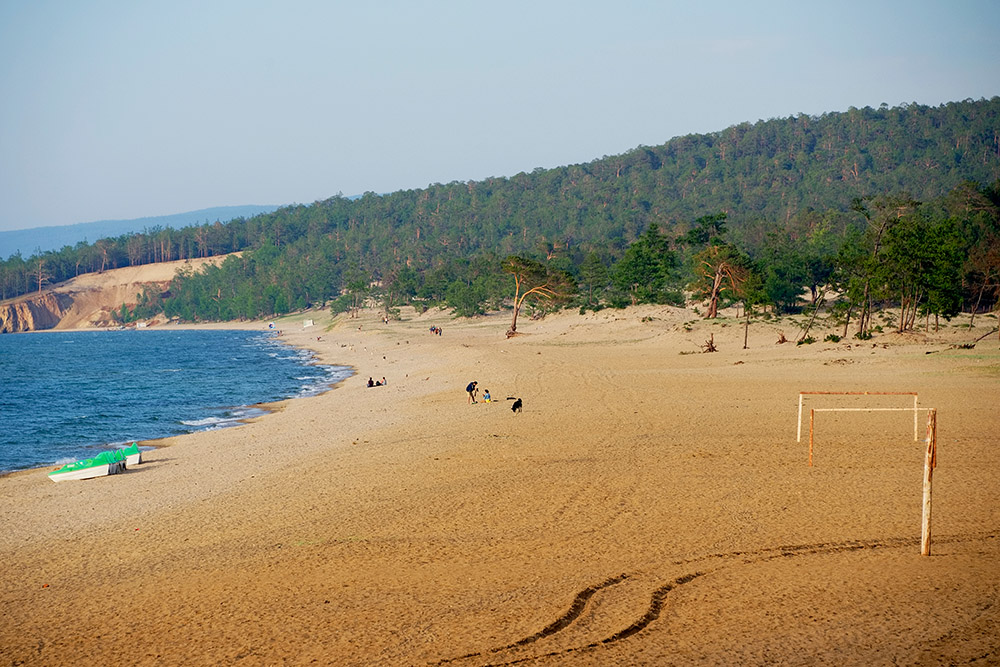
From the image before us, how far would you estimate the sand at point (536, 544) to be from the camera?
9695 mm

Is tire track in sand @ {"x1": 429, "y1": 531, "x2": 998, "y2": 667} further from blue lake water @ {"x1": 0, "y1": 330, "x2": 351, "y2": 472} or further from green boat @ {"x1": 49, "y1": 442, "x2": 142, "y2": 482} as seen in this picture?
blue lake water @ {"x1": 0, "y1": 330, "x2": 351, "y2": 472}

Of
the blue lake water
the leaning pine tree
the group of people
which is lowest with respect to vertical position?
the blue lake water

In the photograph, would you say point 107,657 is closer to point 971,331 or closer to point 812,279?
point 971,331

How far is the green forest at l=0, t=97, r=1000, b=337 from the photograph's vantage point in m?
55.3

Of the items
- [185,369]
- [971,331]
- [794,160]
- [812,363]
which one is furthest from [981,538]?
[794,160]

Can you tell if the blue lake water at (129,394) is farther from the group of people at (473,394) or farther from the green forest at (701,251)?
the green forest at (701,251)

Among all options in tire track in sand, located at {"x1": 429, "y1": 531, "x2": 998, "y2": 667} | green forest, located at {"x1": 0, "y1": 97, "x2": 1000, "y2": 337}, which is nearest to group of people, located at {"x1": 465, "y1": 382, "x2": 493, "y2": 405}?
tire track in sand, located at {"x1": 429, "y1": 531, "x2": 998, "y2": 667}

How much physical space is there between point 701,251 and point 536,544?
58282mm

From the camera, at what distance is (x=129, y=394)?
1918 inches

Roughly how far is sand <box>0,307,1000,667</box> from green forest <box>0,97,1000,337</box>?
3089 centimetres

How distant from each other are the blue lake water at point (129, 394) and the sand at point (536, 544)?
24.5 feet

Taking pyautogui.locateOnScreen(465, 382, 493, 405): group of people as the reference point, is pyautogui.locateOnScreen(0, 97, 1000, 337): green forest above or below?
above

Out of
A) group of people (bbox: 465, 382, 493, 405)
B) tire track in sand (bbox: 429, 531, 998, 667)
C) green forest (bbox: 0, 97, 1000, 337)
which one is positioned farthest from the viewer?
green forest (bbox: 0, 97, 1000, 337)

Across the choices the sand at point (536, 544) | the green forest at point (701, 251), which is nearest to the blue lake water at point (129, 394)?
the sand at point (536, 544)
